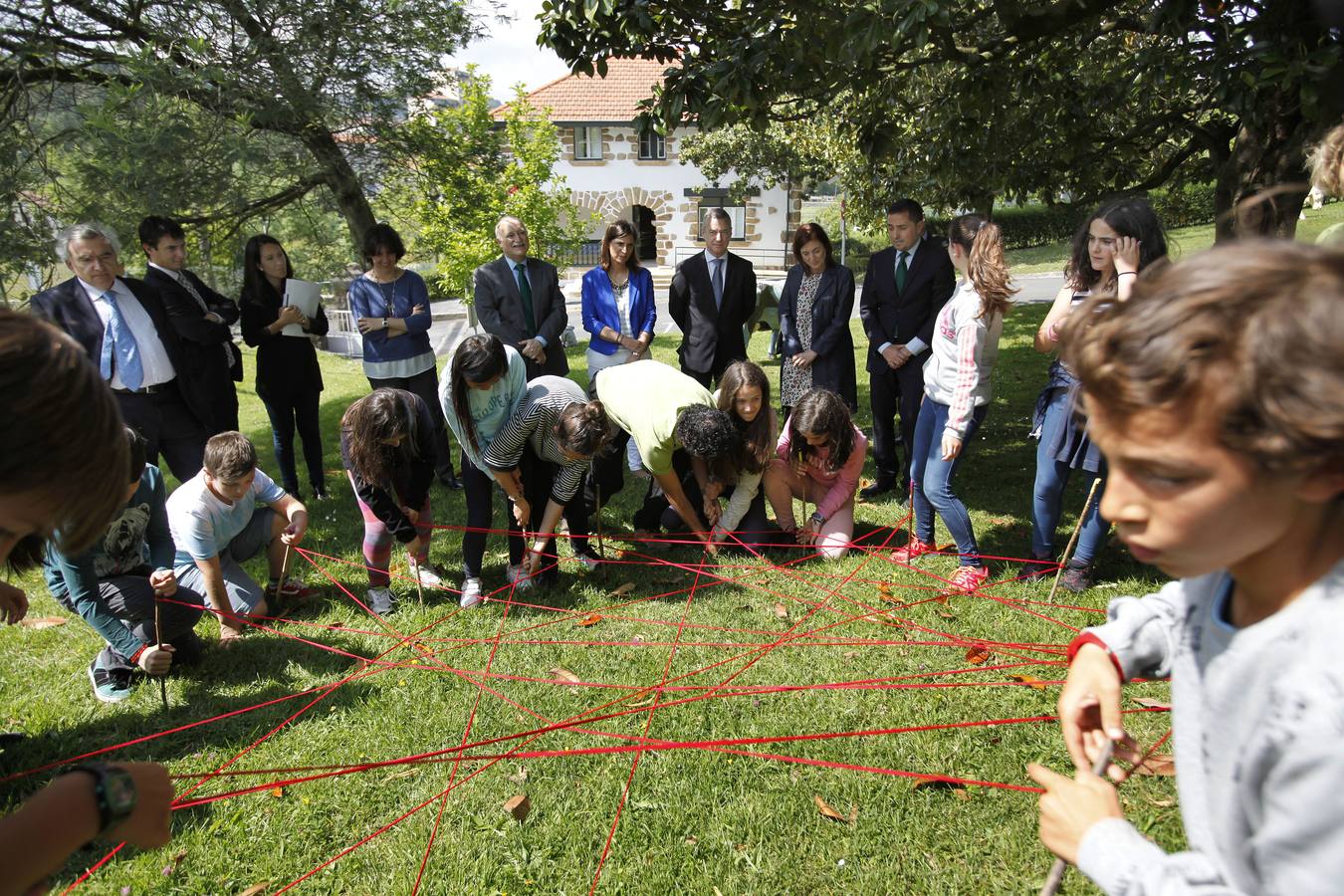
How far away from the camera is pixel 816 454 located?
4906 millimetres

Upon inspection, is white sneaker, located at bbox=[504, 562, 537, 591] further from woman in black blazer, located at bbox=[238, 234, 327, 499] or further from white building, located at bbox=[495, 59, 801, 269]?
white building, located at bbox=[495, 59, 801, 269]

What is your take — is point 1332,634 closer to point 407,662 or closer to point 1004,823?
point 1004,823

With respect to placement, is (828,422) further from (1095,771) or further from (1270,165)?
(1270,165)

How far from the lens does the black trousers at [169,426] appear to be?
4674mm

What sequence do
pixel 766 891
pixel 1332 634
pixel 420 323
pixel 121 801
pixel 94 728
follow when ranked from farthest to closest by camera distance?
pixel 420 323 → pixel 94 728 → pixel 766 891 → pixel 121 801 → pixel 1332 634

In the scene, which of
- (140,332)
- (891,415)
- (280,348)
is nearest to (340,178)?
(280,348)

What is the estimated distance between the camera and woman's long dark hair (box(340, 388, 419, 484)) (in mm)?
4008

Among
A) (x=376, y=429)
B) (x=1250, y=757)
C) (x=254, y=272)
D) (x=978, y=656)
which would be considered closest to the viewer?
(x=1250, y=757)

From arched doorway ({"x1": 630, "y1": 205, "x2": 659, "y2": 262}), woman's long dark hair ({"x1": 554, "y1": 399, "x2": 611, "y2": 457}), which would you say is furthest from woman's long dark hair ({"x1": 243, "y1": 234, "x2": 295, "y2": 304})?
arched doorway ({"x1": 630, "y1": 205, "x2": 659, "y2": 262})

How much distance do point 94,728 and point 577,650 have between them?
210cm

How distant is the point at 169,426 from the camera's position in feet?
16.0

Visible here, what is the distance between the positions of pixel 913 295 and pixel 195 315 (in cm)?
491

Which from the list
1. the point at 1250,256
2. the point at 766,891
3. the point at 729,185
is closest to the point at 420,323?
the point at 766,891

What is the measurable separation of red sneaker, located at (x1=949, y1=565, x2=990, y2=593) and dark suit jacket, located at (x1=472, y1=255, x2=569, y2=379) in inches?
125
